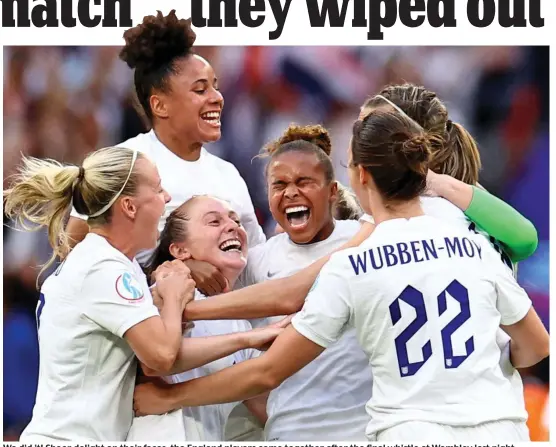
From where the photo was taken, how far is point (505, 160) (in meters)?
5.90

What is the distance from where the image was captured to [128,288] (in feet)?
9.75

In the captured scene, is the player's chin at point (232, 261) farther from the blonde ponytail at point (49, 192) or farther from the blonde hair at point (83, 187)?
the blonde ponytail at point (49, 192)

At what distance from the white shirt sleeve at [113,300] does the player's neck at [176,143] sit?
1.35 m

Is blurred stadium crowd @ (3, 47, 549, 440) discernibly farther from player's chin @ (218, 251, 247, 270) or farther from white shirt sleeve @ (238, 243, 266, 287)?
player's chin @ (218, 251, 247, 270)

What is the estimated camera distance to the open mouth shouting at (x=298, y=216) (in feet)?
11.8

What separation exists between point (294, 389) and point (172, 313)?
68 cm

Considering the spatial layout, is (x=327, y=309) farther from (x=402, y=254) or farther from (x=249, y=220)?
(x=249, y=220)

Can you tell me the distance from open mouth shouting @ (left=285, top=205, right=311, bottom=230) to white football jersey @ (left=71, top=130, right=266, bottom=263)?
47cm

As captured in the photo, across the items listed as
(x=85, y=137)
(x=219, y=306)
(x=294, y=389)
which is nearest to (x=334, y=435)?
(x=294, y=389)

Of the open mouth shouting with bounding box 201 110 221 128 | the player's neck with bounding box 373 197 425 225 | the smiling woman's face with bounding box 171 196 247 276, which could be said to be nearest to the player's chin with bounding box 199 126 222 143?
the open mouth shouting with bounding box 201 110 221 128

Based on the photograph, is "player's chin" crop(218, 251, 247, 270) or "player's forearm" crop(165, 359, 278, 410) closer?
"player's forearm" crop(165, 359, 278, 410)

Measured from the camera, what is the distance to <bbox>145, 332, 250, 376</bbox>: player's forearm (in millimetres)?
3043

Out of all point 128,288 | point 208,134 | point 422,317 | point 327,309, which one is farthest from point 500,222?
point 208,134

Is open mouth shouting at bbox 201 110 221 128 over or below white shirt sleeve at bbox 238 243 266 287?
over
